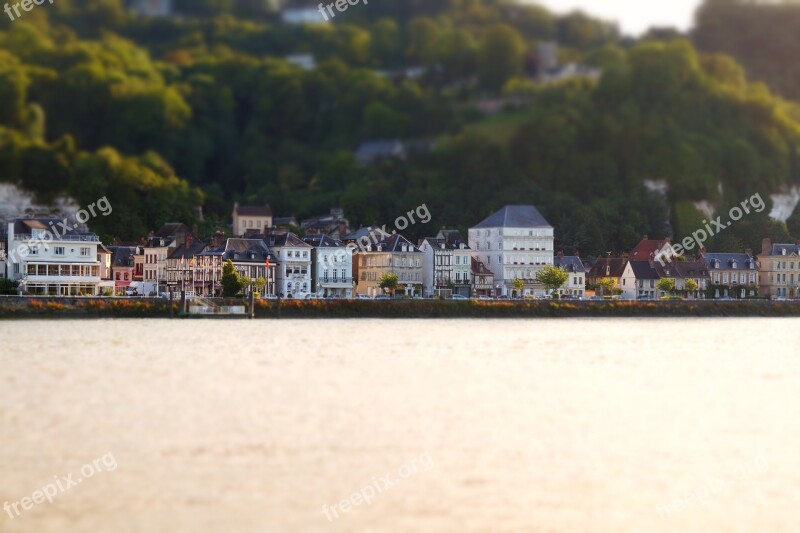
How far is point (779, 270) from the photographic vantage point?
59281 millimetres

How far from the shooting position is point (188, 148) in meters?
75.5

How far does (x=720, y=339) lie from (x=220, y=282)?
19.4 meters

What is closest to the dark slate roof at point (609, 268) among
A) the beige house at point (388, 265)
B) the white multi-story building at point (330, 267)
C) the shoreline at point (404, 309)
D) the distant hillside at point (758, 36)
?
the shoreline at point (404, 309)

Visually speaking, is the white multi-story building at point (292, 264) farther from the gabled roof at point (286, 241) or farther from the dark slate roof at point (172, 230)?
the dark slate roof at point (172, 230)

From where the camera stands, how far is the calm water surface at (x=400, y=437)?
14.0 m

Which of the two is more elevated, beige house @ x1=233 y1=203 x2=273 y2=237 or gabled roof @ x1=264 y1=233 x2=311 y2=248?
beige house @ x1=233 y1=203 x2=273 y2=237

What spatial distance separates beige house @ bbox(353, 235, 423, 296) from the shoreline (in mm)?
8444

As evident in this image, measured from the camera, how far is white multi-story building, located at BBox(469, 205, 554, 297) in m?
57.1

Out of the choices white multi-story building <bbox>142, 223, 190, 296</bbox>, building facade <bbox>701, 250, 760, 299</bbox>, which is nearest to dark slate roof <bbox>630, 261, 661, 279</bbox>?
building facade <bbox>701, 250, 760, 299</bbox>

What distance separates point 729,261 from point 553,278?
1042cm

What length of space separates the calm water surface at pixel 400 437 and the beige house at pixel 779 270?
30022 mm

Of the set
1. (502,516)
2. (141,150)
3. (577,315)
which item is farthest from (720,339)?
(141,150)

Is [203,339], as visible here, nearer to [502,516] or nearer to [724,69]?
[502,516]

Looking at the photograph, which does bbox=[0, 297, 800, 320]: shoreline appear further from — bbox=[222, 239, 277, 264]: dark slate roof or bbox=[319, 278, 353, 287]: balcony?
bbox=[319, 278, 353, 287]: balcony
